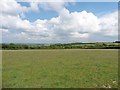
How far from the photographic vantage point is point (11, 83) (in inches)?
738

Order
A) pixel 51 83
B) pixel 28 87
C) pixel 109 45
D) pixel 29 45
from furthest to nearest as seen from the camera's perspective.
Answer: pixel 29 45, pixel 109 45, pixel 51 83, pixel 28 87

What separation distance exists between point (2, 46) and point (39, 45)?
786 inches

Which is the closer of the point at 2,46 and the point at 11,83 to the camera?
the point at 11,83

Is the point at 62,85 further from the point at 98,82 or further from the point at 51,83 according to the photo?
the point at 98,82

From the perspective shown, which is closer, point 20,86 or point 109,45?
point 20,86

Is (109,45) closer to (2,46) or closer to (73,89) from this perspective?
(2,46)

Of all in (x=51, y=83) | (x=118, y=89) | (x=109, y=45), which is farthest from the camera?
(x=109, y=45)

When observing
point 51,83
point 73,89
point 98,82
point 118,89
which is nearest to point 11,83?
point 51,83

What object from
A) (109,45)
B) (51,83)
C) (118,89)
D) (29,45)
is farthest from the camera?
(29,45)

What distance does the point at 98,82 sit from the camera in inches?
744

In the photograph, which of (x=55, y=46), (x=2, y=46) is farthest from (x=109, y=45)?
(x=2, y=46)

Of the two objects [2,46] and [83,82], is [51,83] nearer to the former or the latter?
[83,82]

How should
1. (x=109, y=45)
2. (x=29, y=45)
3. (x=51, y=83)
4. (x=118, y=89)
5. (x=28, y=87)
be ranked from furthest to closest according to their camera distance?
1. (x=29, y=45)
2. (x=109, y=45)
3. (x=51, y=83)
4. (x=28, y=87)
5. (x=118, y=89)

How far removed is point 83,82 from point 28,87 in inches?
173
